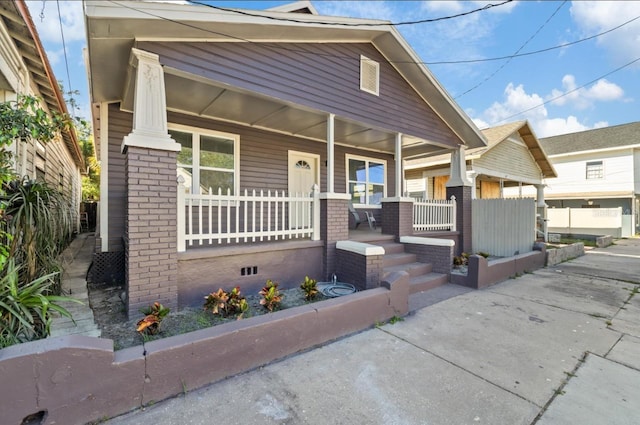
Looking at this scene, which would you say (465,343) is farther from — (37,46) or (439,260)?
(37,46)

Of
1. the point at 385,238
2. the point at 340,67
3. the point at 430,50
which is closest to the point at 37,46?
the point at 340,67

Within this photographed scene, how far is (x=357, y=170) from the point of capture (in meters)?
8.82

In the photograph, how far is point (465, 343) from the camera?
331 cm

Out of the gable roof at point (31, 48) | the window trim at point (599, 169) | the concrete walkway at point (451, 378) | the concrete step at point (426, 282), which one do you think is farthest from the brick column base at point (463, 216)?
the window trim at point (599, 169)

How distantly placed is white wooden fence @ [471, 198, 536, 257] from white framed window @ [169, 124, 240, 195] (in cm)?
637

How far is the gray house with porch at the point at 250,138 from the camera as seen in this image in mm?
3547

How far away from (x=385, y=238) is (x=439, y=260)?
1.12 metres

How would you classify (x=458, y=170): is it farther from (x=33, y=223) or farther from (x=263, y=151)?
(x=33, y=223)

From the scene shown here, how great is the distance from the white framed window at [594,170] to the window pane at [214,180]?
23.0m

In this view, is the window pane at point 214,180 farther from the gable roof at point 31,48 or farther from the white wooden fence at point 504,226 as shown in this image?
the white wooden fence at point 504,226

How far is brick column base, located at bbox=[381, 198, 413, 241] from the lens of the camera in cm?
639

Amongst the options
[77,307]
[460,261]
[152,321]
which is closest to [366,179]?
[460,261]

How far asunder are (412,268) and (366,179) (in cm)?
397

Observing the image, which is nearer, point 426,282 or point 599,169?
point 426,282
